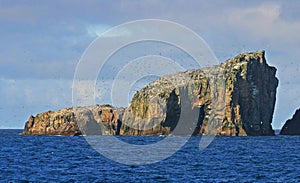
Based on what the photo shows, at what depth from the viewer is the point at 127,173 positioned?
81062 mm

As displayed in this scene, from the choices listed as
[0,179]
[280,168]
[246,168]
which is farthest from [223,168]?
[0,179]

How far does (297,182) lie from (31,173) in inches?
1406

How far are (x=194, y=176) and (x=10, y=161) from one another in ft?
128

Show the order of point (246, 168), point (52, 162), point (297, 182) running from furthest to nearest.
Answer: point (52, 162)
point (246, 168)
point (297, 182)

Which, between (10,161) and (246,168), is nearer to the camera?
(246,168)

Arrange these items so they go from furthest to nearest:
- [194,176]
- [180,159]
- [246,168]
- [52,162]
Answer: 1. [180,159]
2. [52,162]
3. [246,168]
4. [194,176]

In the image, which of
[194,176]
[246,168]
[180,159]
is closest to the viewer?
[194,176]

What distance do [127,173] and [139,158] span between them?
26.4 meters

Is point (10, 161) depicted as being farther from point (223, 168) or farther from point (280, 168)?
point (280, 168)

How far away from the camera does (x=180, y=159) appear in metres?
107

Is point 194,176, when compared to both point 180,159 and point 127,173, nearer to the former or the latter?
point 127,173

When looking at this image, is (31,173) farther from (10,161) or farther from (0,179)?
(10,161)

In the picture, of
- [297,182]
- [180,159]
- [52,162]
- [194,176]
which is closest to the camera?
[297,182]

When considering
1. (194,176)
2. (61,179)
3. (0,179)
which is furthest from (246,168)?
(0,179)
